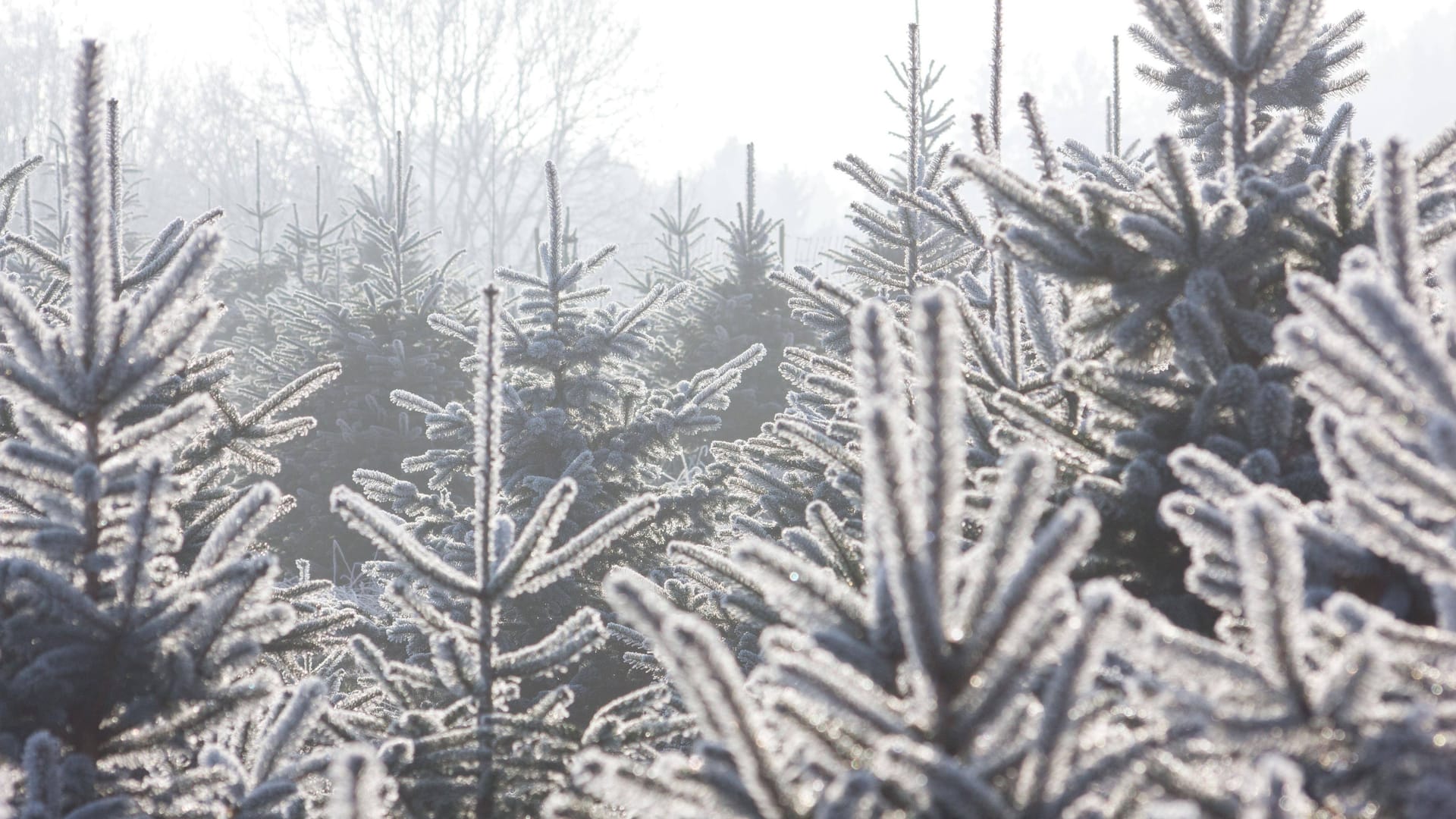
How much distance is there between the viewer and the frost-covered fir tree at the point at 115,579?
76.5 inches

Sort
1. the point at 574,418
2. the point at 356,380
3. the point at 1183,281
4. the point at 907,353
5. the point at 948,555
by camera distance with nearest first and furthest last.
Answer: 1. the point at 948,555
2. the point at 1183,281
3. the point at 907,353
4. the point at 574,418
5. the point at 356,380

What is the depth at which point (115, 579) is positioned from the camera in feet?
7.40

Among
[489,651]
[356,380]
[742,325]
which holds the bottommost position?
[489,651]

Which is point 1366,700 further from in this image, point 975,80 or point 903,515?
point 975,80

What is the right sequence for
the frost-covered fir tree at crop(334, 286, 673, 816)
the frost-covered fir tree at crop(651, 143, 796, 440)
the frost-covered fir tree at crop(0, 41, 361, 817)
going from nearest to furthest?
1. the frost-covered fir tree at crop(0, 41, 361, 817)
2. the frost-covered fir tree at crop(334, 286, 673, 816)
3. the frost-covered fir tree at crop(651, 143, 796, 440)

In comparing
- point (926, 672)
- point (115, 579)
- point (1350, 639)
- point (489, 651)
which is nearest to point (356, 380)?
point (115, 579)

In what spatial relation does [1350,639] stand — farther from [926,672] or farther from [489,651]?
[489,651]

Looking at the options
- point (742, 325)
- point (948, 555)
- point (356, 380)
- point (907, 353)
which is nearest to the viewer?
point (948, 555)

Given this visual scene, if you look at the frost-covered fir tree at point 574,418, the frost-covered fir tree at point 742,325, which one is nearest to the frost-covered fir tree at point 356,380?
the frost-covered fir tree at point 742,325

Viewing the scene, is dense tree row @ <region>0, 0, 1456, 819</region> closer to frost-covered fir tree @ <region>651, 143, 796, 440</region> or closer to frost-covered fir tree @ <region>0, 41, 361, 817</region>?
frost-covered fir tree @ <region>0, 41, 361, 817</region>

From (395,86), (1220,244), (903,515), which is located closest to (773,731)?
(903,515)

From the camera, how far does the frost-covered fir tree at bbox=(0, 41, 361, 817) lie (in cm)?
194

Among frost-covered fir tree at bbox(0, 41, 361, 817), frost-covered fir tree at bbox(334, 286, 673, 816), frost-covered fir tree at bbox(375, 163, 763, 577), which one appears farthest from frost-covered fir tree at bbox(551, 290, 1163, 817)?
frost-covered fir tree at bbox(375, 163, 763, 577)

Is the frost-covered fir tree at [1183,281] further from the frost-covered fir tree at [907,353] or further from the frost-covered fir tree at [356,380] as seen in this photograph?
the frost-covered fir tree at [356,380]
